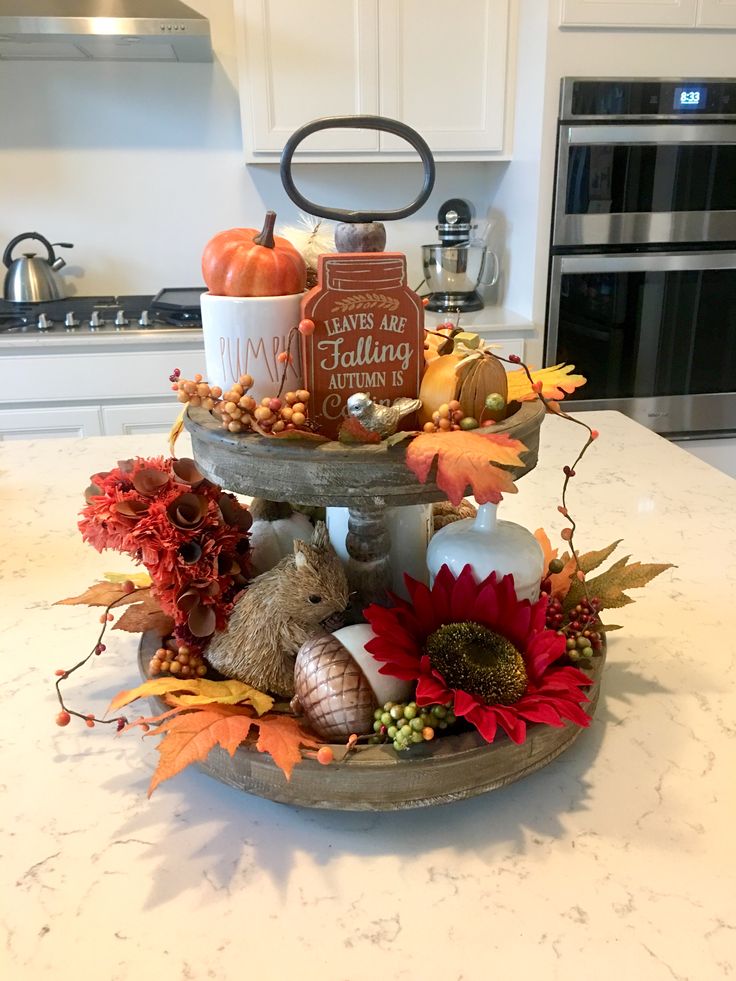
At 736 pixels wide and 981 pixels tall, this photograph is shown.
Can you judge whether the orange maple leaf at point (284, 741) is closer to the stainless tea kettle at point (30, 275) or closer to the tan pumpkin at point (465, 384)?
the tan pumpkin at point (465, 384)

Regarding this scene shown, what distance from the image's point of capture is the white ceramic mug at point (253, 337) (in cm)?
61

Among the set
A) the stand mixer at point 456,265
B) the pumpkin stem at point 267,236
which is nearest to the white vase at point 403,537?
the pumpkin stem at point 267,236

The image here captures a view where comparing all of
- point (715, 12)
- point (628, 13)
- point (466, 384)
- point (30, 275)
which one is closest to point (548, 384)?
point (466, 384)

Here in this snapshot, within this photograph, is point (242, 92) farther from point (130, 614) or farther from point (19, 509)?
point (130, 614)

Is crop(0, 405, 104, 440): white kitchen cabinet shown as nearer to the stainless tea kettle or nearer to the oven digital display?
the stainless tea kettle

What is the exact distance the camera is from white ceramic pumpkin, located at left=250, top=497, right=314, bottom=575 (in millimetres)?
768

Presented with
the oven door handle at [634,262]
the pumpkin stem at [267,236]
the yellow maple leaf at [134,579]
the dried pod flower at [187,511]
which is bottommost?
the yellow maple leaf at [134,579]

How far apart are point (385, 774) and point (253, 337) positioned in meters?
0.35

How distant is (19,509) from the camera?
3.92 feet

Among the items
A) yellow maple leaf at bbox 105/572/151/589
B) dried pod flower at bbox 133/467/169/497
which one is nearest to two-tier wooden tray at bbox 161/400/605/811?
dried pod flower at bbox 133/467/169/497

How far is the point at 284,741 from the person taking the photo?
57 cm

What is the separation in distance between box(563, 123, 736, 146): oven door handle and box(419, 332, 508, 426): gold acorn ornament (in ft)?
6.74

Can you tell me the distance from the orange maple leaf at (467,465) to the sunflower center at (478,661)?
12 cm

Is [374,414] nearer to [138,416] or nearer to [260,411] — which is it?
[260,411]
